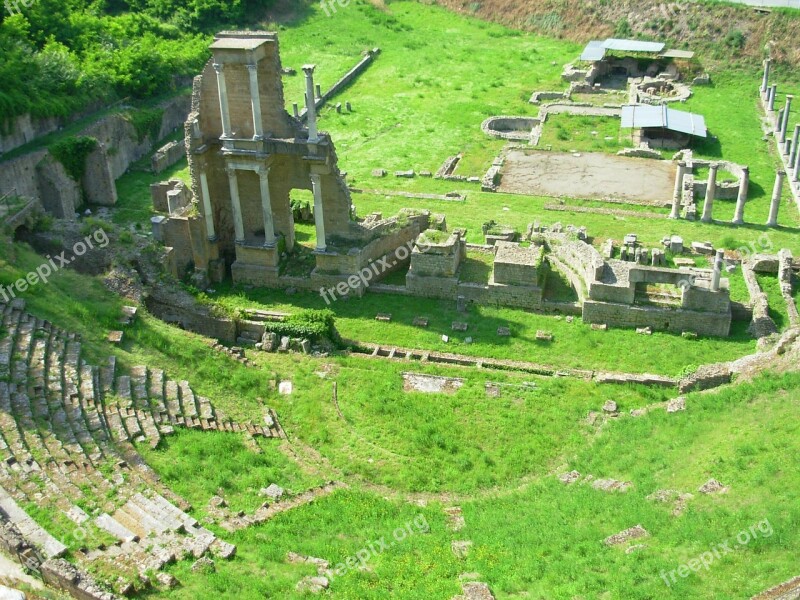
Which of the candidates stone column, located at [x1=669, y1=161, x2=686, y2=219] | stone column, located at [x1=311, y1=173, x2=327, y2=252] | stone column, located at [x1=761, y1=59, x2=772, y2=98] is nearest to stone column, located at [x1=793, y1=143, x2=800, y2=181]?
stone column, located at [x1=669, y1=161, x2=686, y2=219]

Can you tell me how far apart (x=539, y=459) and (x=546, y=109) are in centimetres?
3073

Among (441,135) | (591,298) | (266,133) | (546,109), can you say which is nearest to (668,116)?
(546,109)

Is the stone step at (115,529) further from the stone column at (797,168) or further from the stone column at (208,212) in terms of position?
the stone column at (797,168)

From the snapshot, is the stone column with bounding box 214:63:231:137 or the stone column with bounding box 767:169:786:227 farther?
the stone column with bounding box 767:169:786:227

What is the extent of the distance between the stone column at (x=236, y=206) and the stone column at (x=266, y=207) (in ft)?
2.49

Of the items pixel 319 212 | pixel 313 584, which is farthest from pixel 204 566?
pixel 319 212

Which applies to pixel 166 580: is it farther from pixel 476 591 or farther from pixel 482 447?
pixel 482 447

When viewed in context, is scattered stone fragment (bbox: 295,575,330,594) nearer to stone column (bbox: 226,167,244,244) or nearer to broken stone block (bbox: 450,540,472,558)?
broken stone block (bbox: 450,540,472,558)

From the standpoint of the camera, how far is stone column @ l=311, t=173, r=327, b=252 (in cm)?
2642

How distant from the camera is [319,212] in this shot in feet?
87.8

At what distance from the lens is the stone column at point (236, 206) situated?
26828mm

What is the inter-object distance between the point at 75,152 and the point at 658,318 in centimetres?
2307

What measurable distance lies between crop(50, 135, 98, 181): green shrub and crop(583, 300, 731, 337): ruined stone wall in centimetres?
2065

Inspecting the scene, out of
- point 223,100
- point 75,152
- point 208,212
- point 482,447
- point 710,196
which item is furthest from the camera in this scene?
point 75,152
